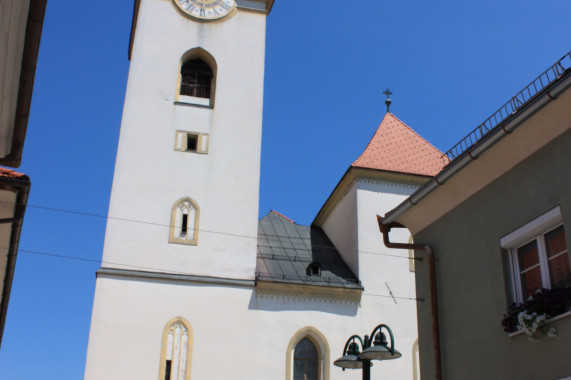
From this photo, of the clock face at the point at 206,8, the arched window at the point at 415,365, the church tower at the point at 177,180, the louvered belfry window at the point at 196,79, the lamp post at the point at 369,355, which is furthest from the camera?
the clock face at the point at 206,8

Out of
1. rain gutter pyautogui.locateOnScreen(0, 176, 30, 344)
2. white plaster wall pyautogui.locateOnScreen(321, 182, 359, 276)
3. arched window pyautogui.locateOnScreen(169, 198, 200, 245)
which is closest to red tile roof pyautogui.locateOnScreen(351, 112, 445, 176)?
white plaster wall pyautogui.locateOnScreen(321, 182, 359, 276)

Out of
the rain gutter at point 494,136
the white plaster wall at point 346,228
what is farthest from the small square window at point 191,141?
the rain gutter at point 494,136

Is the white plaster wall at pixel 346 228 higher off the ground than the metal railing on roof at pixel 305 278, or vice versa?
the white plaster wall at pixel 346 228

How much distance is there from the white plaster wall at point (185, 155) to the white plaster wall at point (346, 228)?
319 cm

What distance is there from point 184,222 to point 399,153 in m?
8.11

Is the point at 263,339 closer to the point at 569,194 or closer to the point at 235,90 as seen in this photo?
the point at 235,90

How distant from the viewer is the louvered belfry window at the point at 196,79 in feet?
72.8

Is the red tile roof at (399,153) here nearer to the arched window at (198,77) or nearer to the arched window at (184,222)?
the arched window at (198,77)

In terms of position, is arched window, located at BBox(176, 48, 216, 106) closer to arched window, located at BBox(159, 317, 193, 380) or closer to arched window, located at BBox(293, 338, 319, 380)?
arched window, located at BBox(159, 317, 193, 380)

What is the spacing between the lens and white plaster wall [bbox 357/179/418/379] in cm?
1938

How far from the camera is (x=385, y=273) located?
20.4 m

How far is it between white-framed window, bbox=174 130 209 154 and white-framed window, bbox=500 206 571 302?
13486mm

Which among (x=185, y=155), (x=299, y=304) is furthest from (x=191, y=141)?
(x=299, y=304)

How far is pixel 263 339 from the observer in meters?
18.5
